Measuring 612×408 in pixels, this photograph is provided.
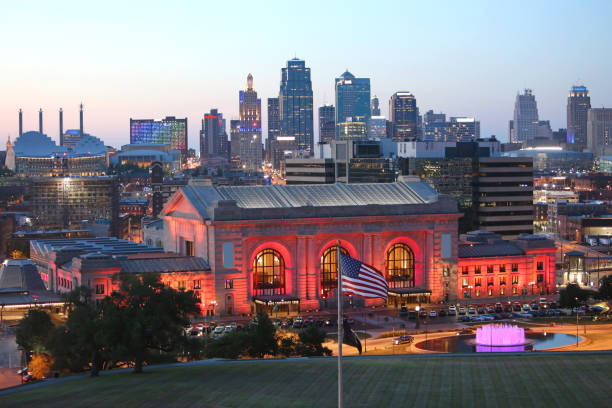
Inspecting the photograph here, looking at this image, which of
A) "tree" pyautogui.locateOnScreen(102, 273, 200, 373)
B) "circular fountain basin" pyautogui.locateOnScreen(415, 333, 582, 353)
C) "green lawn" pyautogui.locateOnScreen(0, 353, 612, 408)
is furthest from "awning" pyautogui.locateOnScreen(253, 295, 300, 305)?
"green lawn" pyautogui.locateOnScreen(0, 353, 612, 408)

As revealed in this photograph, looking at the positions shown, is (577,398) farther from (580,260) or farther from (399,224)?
(580,260)

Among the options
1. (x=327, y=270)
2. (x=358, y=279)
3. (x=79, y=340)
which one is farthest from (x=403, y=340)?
(x=358, y=279)

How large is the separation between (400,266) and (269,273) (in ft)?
63.1

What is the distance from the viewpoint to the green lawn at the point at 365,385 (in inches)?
2258

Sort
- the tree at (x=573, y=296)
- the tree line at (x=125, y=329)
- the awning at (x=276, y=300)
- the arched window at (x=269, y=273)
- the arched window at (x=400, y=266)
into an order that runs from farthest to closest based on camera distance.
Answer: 1. the arched window at (x=400, y=266)
2. the arched window at (x=269, y=273)
3. the awning at (x=276, y=300)
4. the tree at (x=573, y=296)
5. the tree line at (x=125, y=329)

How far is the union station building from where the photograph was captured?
13150 cm

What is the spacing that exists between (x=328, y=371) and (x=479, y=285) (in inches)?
3262

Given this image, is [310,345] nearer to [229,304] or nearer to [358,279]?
[358,279]

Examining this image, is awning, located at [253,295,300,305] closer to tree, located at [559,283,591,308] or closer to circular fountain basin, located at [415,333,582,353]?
circular fountain basin, located at [415,333,582,353]

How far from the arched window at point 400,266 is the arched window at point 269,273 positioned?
15.6 meters

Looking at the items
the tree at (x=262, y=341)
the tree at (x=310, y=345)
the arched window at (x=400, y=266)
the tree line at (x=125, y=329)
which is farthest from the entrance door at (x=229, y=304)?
the tree line at (x=125, y=329)

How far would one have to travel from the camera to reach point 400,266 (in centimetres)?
14238

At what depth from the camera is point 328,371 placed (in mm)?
68000

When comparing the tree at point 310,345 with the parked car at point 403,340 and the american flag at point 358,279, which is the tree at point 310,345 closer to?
the parked car at point 403,340
